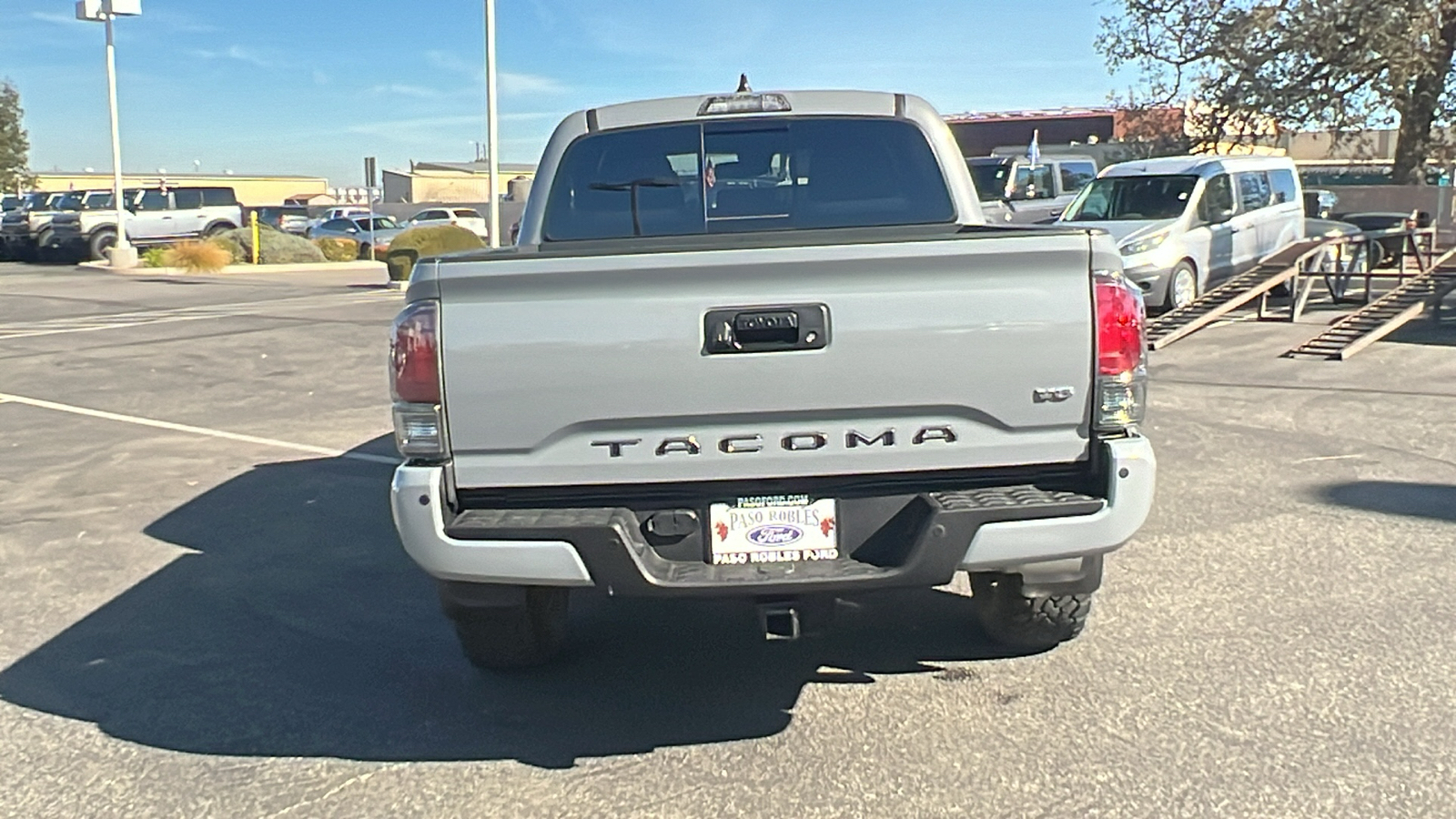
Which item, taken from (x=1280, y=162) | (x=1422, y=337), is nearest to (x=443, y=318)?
(x=1422, y=337)

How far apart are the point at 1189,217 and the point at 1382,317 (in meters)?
2.64

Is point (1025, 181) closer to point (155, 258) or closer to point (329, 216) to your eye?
point (155, 258)

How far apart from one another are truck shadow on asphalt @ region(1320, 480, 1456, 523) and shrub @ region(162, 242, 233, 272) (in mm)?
26881

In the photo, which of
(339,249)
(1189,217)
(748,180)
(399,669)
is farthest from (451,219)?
(399,669)

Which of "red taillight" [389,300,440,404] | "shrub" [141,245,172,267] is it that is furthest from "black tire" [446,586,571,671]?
"shrub" [141,245,172,267]

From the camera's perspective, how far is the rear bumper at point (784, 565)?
346 cm

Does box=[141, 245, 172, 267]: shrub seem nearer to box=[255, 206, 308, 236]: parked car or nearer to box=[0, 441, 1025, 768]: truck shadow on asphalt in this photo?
box=[255, 206, 308, 236]: parked car

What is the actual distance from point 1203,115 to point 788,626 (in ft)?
90.9

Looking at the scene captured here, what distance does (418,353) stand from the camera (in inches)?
138

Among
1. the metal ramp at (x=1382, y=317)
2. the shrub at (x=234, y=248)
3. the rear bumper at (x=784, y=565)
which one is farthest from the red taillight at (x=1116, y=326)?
the shrub at (x=234, y=248)

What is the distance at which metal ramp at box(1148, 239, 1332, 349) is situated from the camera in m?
12.8

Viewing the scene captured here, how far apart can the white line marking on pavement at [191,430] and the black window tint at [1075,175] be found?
54.9 feet

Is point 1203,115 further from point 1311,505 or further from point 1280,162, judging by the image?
point 1311,505

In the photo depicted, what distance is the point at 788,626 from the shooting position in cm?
357
